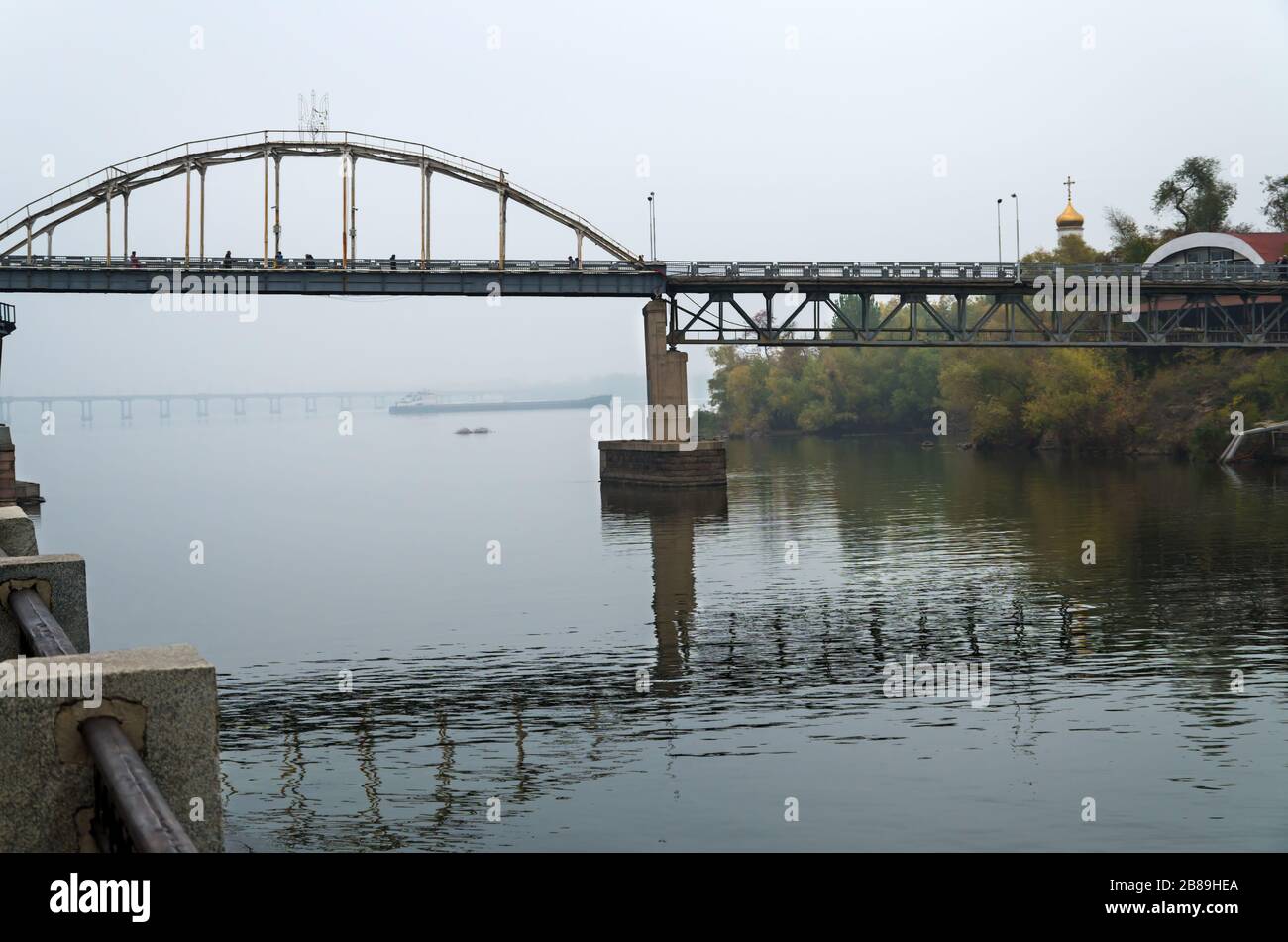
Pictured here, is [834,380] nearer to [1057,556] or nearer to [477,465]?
[477,465]

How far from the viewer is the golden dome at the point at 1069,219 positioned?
502 ft

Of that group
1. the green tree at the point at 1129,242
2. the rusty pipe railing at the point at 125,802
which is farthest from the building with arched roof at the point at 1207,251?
the rusty pipe railing at the point at 125,802

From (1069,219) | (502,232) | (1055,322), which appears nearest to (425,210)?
(502,232)

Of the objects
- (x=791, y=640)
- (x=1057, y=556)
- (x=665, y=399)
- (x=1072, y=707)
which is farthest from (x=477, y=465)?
(x=1072, y=707)

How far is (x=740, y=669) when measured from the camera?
30.8 m

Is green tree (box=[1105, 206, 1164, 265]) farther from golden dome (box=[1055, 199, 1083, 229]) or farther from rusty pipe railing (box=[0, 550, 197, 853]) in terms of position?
rusty pipe railing (box=[0, 550, 197, 853])

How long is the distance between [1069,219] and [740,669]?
133640mm

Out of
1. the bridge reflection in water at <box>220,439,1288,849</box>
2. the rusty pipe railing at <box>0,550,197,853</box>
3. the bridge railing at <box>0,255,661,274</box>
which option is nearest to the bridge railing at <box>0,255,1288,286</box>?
the bridge railing at <box>0,255,661,274</box>

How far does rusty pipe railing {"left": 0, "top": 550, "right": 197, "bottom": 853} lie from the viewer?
646cm

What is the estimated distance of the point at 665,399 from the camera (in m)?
88.2

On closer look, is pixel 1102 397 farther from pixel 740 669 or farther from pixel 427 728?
pixel 427 728

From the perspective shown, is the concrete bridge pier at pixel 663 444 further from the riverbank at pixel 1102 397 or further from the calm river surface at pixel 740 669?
the riverbank at pixel 1102 397
